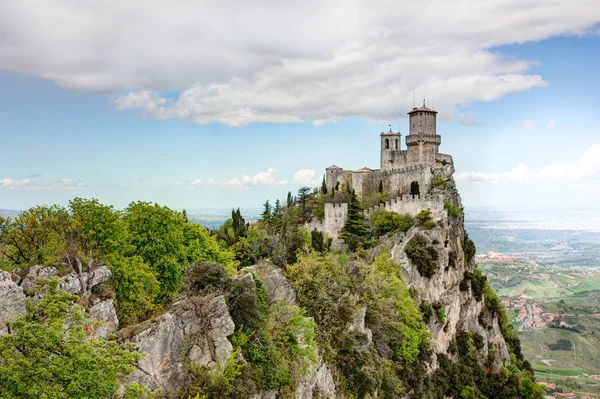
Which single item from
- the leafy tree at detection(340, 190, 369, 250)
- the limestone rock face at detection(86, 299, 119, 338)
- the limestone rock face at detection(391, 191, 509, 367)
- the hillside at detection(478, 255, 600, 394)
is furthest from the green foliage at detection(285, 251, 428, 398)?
the hillside at detection(478, 255, 600, 394)

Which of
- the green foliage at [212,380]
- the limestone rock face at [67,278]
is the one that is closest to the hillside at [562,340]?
the green foliage at [212,380]

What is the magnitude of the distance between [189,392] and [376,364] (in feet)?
66.0

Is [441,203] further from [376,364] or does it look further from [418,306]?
[376,364]

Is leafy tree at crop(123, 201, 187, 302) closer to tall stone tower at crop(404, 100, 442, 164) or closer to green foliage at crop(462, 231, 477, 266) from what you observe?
tall stone tower at crop(404, 100, 442, 164)

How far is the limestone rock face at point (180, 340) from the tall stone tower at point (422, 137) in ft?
160

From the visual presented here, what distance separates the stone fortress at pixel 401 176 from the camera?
59.9 meters

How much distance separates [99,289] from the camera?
23875 mm

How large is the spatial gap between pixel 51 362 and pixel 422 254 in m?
44.8

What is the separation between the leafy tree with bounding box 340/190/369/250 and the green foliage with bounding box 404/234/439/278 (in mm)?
5921

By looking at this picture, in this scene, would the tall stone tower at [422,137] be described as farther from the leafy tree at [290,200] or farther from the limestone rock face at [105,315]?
the limestone rock face at [105,315]

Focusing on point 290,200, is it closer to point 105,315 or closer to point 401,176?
point 401,176

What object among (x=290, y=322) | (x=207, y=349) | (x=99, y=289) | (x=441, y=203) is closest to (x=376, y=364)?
(x=290, y=322)

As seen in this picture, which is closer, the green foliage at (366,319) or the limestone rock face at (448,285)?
the green foliage at (366,319)

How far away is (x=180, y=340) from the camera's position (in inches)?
885
